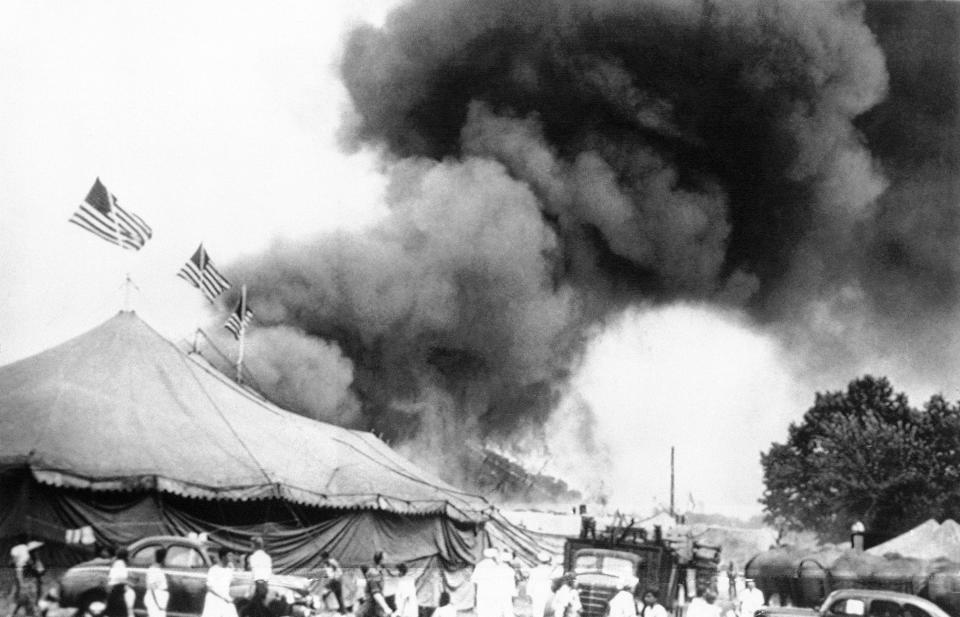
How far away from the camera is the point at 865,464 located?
3931 cm

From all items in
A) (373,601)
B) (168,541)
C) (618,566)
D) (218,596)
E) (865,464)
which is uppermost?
(865,464)

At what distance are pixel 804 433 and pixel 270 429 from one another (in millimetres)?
31198

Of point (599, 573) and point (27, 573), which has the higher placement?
point (599, 573)

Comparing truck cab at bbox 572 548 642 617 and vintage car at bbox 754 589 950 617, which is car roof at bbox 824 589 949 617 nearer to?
vintage car at bbox 754 589 950 617

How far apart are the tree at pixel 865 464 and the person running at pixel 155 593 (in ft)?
99.2

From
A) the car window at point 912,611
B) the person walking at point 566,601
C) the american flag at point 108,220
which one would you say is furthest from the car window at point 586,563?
the american flag at point 108,220

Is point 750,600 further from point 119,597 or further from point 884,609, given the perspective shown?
point 119,597

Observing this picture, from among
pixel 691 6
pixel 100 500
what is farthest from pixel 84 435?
pixel 691 6

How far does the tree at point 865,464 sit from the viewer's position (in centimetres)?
3750

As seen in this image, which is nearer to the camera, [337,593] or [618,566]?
[337,593]

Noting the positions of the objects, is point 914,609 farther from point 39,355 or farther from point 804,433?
point 804,433

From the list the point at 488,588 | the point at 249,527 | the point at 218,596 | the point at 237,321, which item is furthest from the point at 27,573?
the point at 237,321

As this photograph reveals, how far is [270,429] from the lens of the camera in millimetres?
20016

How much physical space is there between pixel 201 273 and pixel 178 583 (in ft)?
29.4
